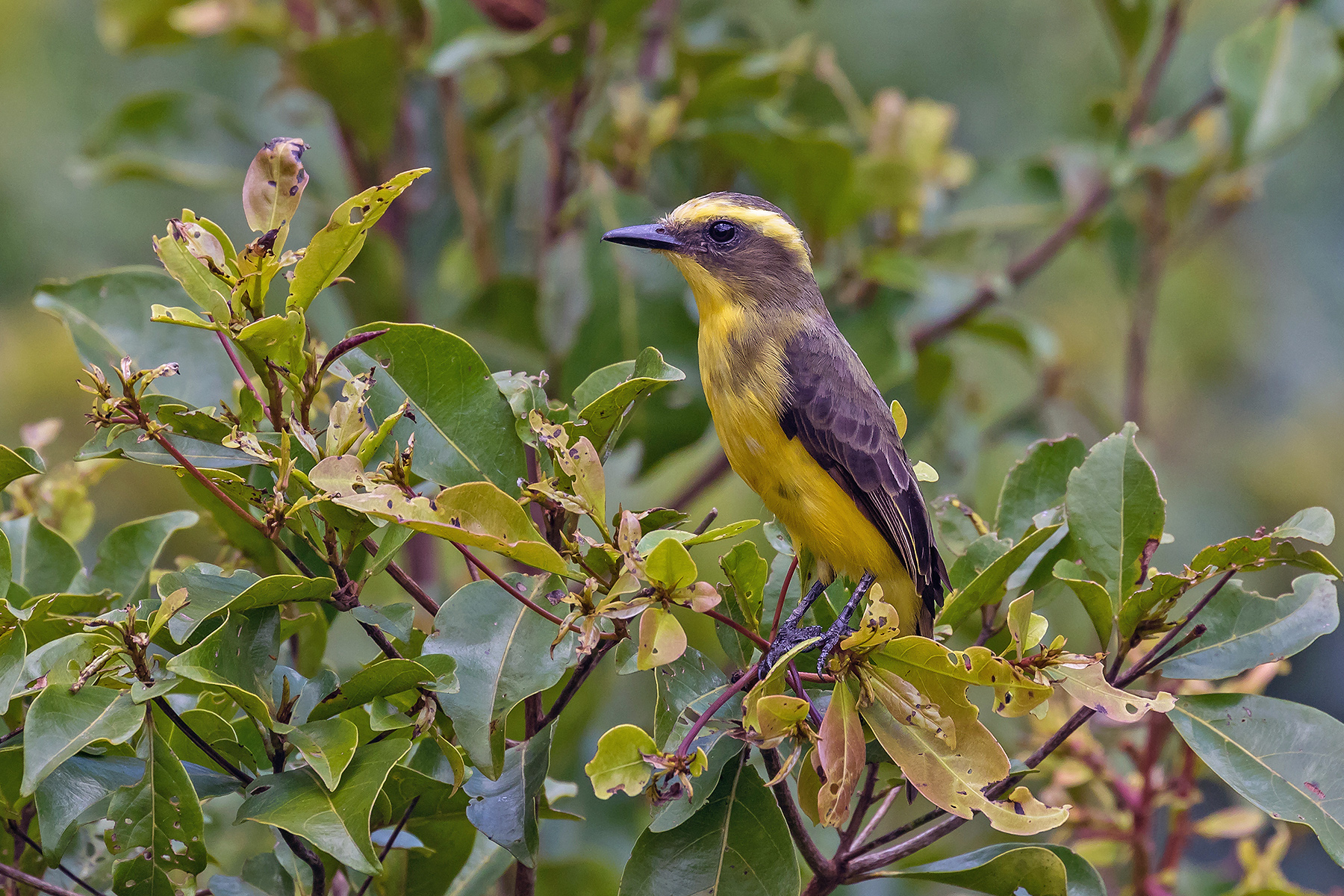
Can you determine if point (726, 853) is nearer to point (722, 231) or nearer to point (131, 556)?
point (131, 556)

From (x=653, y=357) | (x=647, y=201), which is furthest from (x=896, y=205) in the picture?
(x=653, y=357)

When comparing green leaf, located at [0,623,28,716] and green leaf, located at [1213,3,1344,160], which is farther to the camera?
green leaf, located at [1213,3,1344,160]

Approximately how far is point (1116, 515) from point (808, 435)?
31.4 inches

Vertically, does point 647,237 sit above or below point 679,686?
above

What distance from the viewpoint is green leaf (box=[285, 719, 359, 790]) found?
150 cm

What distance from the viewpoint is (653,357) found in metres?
1.72

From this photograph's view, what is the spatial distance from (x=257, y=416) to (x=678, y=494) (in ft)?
7.74

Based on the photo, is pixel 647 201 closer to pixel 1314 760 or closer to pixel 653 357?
pixel 653 357

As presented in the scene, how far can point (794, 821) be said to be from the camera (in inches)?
71.8

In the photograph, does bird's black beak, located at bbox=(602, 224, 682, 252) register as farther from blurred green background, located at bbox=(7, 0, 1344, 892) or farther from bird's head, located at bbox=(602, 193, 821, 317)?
blurred green background, located at bbox=(7, 0, 1344, 892)

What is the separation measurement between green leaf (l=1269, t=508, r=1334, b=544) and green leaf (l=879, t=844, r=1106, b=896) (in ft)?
1.95

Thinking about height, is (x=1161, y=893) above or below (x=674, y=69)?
below

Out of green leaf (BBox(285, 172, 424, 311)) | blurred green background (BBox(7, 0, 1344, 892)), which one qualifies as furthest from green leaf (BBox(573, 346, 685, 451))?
blurred green background (BBox(7, 0, 1344, 892))

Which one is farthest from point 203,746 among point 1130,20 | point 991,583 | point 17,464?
point 1130,20
